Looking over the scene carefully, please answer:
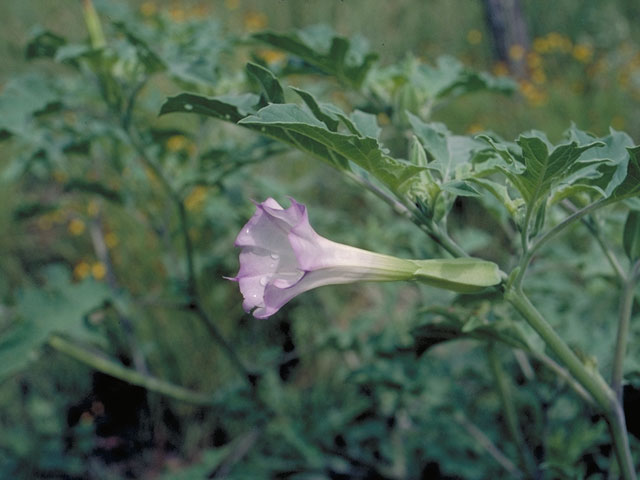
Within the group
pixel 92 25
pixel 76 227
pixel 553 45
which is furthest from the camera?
pixel 553 45

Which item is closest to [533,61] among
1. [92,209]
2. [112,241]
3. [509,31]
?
[509,31]

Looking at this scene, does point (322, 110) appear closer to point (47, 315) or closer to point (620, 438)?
point (620, 438)

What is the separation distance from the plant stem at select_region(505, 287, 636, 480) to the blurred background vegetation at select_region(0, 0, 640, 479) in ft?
0.74

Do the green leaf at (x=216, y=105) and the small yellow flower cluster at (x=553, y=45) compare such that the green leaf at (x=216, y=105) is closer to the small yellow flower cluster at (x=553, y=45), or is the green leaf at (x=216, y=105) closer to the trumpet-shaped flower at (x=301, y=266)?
the trumpet-shaped flower at (x=301, y=266)

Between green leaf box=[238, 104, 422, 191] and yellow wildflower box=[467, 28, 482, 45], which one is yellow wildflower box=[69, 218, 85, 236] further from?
yellow wildflower box=[467, 28, 482, 45]

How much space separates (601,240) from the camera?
863mm

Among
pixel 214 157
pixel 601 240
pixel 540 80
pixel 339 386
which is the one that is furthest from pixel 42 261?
pixel 540 80

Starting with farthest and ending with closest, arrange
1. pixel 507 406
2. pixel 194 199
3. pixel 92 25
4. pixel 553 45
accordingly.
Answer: pixel 553 45, pixel 194 199, pixel 92 25, pixel 507 406

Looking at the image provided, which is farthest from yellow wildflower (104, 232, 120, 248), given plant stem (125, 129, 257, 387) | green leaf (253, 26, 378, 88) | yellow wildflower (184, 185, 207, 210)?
green leaf (253, 26, 378, 88)

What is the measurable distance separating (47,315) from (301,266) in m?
0.97

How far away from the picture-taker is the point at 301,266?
1.93 ft

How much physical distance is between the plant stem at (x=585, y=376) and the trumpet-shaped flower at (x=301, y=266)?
6cm

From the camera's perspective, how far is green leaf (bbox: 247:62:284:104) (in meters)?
0.73

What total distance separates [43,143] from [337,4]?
442 cm
